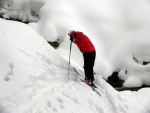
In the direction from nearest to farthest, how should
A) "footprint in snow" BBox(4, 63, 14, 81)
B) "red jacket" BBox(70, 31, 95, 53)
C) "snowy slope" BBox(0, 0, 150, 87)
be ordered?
"footprint in snow" BBox(4, 63, 14, 81)
"red jacket" BBox(70, 31, 95, 53)
"snowy slope" BBox(0, 0, 150, 87)

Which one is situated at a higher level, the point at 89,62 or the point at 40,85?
the point at 89,62

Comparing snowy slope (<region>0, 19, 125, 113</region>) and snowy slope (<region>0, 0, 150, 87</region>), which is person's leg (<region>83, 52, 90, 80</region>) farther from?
snowy slope (<region>0, 0, 150, 87</region>)

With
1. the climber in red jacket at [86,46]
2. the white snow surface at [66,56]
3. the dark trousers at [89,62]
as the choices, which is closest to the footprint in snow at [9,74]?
the white snow surface at [66,56]

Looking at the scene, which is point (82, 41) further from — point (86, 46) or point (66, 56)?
point (66, 56)

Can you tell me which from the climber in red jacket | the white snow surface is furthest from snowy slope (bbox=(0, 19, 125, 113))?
the climber in red jacket

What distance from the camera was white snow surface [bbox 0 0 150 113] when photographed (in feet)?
20.5

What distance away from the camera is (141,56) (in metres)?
12.2

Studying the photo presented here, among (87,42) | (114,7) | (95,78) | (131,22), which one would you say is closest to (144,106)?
(95,78)

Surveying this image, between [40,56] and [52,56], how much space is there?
0.54 m

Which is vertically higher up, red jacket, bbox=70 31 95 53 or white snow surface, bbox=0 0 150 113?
red jacket, bbox=70 31 95 53

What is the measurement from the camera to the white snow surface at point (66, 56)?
6234mm

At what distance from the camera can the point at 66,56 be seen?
10820 mm

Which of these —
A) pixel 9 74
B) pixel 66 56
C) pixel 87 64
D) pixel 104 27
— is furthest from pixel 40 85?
pixel 104 27

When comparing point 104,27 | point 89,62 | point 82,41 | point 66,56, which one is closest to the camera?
point 82,41
